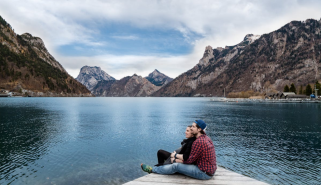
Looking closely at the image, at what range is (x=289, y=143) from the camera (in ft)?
96.2

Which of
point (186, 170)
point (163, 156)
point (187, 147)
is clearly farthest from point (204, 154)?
point (163, 156)

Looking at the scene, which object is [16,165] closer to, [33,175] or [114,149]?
[33,175]

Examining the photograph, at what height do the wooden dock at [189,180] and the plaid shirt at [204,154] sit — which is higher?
the plaid shirt at [204,154]

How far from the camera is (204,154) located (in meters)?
9.47

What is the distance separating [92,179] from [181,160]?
10.2 m

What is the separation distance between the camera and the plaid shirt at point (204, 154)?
9.41 metres

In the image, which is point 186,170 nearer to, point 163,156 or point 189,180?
point 189,180

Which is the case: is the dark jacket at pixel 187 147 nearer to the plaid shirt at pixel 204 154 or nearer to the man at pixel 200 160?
the man at pixel 200 160

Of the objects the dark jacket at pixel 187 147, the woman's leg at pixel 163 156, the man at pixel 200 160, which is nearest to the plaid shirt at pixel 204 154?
the man at pixel 200 160

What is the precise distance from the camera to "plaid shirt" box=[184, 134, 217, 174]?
941 centimetres

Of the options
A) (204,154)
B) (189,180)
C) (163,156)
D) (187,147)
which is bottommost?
(189,180)

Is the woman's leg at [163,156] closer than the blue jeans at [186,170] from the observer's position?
No

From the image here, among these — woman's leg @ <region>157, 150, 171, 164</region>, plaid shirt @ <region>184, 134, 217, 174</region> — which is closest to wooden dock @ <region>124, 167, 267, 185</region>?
plaid shirt @ <region>184, 134, 217, 174</region>

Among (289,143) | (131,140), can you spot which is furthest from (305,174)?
(131,140)
